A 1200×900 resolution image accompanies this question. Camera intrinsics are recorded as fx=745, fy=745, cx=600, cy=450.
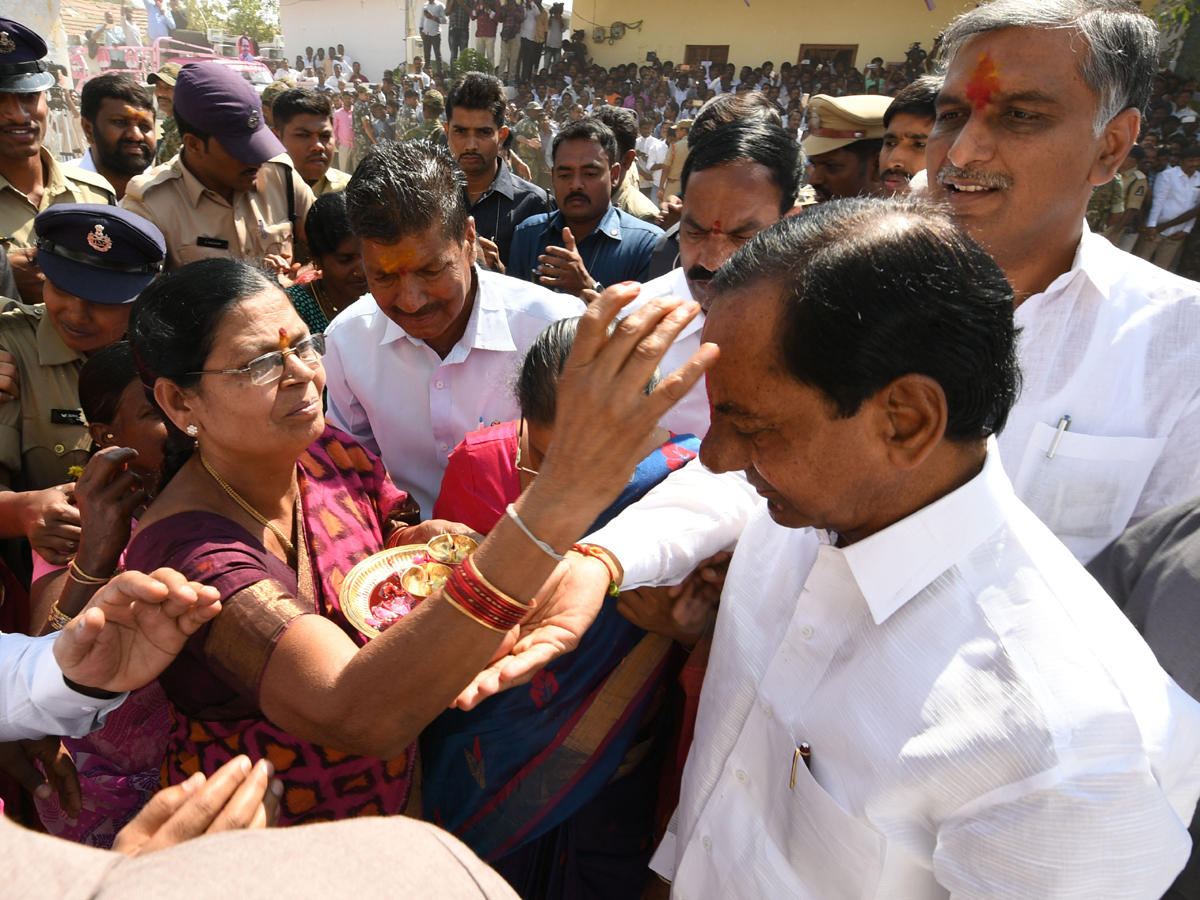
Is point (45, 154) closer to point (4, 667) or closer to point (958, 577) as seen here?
point (4, 667)

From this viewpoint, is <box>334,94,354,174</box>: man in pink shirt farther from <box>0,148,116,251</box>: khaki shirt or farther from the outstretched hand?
the outstretched hand

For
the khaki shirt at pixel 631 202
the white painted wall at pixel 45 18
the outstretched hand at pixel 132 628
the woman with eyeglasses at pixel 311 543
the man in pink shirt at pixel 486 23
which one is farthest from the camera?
the man in pink shirt at pixel 486 23

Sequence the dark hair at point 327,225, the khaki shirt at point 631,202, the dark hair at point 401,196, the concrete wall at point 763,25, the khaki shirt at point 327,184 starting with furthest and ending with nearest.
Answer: the concrete wall at point 763,25
the khaki shirt at point 631,202
the khaki shirt at point 327,184
the dark hair at point 327,225
the dark hair at point 401,196

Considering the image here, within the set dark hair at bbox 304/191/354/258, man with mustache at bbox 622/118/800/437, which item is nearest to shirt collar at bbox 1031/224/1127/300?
man with mustache at bbox 622/118/800/437

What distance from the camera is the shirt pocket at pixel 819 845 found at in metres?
1.32

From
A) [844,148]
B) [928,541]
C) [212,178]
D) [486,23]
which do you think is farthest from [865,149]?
[486,23]

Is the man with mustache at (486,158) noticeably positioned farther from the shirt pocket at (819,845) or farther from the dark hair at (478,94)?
the shirt pocket at (819,845)

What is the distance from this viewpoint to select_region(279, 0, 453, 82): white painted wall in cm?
2722

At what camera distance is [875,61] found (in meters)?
17.1

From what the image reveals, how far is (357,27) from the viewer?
92.6 feet

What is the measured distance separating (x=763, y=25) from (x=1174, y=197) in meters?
12.5

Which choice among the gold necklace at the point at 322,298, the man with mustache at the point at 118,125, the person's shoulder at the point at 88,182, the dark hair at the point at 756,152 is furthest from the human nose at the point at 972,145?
the man with mustache at the point at 118,125

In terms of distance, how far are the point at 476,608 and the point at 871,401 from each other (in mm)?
837

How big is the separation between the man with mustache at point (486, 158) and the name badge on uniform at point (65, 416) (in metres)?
3.35
